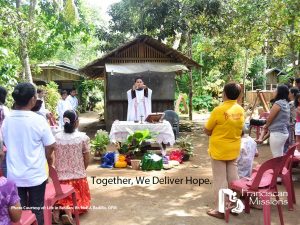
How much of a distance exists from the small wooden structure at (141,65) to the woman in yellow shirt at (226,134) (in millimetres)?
7911

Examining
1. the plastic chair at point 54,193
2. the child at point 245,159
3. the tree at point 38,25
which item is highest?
the tree at point 38,25

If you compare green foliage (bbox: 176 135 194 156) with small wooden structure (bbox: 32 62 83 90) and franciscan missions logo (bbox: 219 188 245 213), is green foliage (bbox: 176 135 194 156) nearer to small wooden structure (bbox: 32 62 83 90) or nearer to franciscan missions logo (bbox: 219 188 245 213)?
franciscan missions logo (bbox: 219 188 245 213)

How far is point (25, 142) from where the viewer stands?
3.29 meters

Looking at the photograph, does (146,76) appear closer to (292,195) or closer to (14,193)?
(292,195)

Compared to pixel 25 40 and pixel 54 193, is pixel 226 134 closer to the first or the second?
pixel 54 193

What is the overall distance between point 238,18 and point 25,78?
7605 mm

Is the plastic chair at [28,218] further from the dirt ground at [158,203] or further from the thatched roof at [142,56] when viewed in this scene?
the thatched roof at [142,56]

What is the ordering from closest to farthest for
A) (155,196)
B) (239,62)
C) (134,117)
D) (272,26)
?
1. (155,196)
2. (134,117)
3. (272,26)
4. (239,62)

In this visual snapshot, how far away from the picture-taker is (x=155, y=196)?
582 centimetres

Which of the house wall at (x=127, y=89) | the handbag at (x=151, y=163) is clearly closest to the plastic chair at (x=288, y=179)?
the handbag at (x=151, y=163)

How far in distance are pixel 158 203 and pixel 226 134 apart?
1632 mm

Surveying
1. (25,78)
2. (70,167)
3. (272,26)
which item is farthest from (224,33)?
(70,167)

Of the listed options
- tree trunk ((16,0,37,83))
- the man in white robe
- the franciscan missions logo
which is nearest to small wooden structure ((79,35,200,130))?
tree trunk ((16,0,37,83))

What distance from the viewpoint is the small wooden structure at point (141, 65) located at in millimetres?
12695
